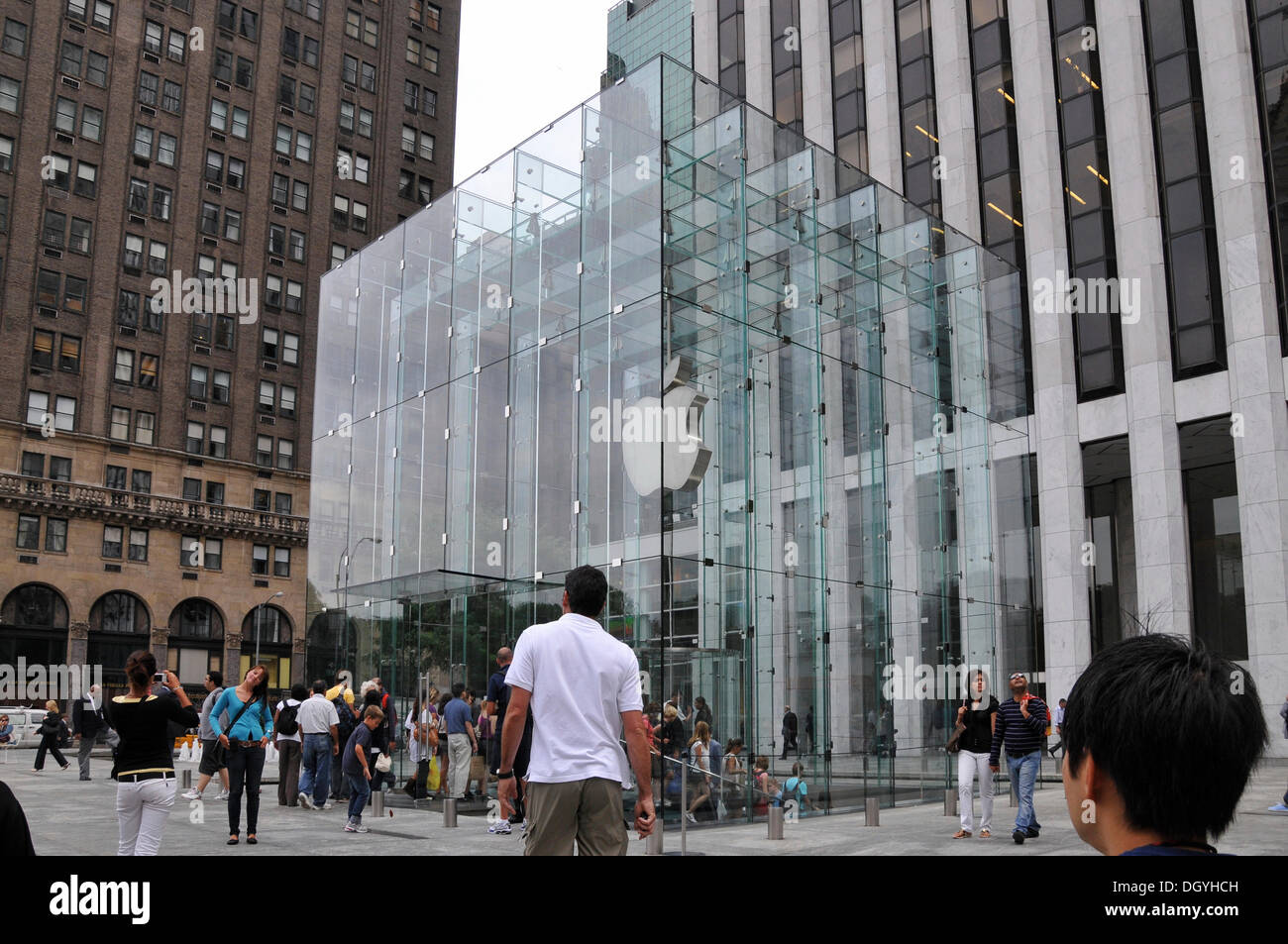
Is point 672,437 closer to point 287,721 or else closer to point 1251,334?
point 287,721

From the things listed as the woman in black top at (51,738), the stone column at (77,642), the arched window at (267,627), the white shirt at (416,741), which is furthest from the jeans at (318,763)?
the arched window at (267,627)

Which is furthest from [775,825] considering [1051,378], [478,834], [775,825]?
[1051,378]

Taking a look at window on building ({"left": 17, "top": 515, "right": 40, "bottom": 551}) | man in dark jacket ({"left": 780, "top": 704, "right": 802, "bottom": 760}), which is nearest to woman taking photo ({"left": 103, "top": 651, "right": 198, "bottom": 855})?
man in dark jacket ({"left": 780, "top": 704, "right": 802, "bottom": 760})

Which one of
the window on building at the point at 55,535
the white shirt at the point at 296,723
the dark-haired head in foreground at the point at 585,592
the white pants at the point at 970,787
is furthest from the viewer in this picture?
the window on building at the point at 55,535

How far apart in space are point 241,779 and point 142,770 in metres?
4.36

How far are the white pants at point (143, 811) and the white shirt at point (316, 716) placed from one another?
8.91 metres

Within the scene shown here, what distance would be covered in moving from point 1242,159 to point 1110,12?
7.02 metres

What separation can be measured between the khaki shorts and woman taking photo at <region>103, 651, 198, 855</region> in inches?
175

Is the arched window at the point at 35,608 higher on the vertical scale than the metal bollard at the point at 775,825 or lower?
higher

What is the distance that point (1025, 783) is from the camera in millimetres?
13219

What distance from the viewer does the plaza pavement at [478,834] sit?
12.7m

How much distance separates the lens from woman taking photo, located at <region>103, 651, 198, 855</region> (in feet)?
29.7

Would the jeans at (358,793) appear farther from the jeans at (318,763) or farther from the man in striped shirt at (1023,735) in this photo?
the man in striped shirt at (1023,735)
